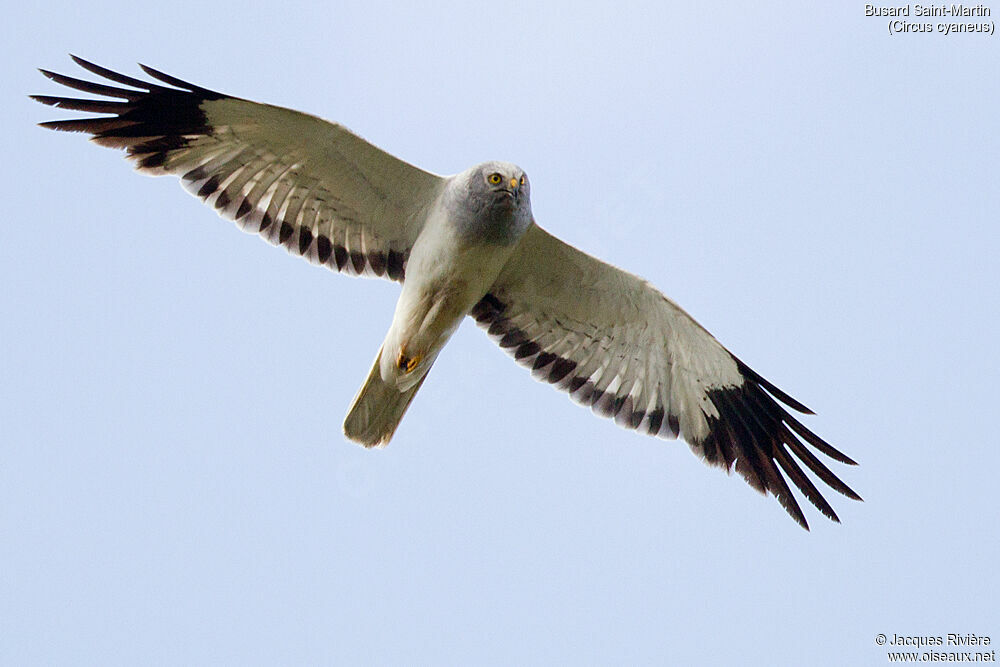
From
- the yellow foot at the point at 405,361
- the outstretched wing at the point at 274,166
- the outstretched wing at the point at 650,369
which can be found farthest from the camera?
the outstretched wing at the point at 650,369

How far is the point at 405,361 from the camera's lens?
1077 cm

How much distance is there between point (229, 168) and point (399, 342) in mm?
1913

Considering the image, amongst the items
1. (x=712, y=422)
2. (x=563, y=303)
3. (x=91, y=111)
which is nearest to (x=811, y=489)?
(x=712, y=422)

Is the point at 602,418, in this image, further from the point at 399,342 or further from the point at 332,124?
the point at 332,124

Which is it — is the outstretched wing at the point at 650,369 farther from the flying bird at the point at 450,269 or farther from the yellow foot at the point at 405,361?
the yellow foot at the point at 405,361

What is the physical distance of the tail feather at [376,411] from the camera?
11008mm

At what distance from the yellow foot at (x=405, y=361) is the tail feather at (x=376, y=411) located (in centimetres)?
24

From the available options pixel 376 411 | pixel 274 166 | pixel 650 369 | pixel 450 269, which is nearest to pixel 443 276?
pixel 450 269

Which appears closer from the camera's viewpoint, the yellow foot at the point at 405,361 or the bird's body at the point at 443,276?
the bird's body at the point at 443,276

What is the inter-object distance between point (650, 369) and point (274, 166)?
11.5 feet

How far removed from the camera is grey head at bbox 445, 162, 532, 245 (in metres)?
10.2

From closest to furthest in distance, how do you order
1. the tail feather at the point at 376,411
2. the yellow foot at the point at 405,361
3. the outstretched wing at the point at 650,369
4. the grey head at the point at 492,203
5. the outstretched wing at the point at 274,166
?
the grey head at the point at 492,203
the outstretched wing at the point at 274,166
the yellow foot at the point at 405,361
the tail feather at the point at 376,411
the outstretched wing at the point at 650,369

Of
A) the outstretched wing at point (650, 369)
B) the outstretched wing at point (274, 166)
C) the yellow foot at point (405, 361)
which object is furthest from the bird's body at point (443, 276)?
the outstretched wing at point (650, 369)

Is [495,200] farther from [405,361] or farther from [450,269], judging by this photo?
[405,361]
